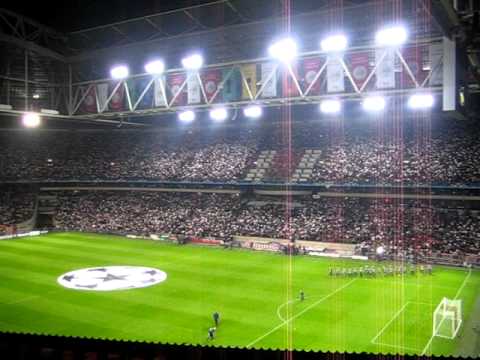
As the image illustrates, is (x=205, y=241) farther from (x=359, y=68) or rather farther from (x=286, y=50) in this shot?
(x=359, y=68)

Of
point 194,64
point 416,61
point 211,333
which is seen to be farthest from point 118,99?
point 416,61

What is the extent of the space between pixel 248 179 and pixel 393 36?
3048cm

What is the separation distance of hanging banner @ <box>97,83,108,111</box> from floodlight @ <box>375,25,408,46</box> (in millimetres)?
18069

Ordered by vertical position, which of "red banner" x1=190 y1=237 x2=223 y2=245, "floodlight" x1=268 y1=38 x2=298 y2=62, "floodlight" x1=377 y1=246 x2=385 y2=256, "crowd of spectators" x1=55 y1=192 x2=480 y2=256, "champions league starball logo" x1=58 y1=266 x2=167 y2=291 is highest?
"floodlight" x1=268 y1=38 x2=298 y2=62

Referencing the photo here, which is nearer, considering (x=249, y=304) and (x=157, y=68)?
(x=249, y=304)

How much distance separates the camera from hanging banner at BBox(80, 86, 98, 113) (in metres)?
32.9

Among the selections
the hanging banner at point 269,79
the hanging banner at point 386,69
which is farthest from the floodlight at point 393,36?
the hanging banner at point 269,79

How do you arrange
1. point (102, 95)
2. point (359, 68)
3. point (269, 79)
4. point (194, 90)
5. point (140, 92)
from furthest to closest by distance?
1. point (102, 95)
2. point (140, 92)
3. point (194, 90)
4. point (269, 79)
5. point (359, 68)

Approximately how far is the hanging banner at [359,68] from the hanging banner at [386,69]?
0.82 metres

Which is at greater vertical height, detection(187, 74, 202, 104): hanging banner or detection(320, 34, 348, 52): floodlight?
detection(320, 34, 348, 52): floodlight

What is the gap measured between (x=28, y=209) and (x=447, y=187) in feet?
146

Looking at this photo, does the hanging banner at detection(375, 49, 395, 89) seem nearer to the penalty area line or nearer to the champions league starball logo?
the penalty area line

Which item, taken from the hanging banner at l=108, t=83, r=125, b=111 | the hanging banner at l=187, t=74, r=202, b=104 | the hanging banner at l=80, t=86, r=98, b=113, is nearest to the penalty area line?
the hanging banner at l=187, t=74, r=202, b=104

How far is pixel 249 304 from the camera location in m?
25.5
